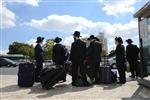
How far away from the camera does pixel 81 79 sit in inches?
608

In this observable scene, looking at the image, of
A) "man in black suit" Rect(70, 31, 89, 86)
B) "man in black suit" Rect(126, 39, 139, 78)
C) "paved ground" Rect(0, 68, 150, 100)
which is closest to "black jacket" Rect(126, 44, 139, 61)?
"man in black suit" Rect(126, 39, 139, 78)

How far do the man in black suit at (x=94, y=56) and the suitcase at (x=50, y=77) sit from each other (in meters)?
1.66

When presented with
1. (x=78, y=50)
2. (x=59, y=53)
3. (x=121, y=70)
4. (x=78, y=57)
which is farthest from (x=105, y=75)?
(x=59, y=53)

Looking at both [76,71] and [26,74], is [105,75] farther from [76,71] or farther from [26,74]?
[26,74]

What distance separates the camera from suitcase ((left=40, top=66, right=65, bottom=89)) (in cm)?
1432

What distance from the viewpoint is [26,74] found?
1560 cm

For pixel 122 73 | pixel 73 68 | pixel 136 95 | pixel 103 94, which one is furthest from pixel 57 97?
pixel 122 73

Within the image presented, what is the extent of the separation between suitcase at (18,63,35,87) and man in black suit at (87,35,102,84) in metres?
2.24

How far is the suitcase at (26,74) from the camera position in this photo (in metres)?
15.6

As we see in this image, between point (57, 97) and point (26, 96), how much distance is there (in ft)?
3.28

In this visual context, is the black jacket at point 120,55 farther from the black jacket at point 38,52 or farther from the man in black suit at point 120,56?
the black jacket at point 38,52

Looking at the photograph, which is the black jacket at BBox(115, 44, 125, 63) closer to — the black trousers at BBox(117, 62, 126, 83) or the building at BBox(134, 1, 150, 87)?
the black trousers at BBox(117, 62, 126, 83)

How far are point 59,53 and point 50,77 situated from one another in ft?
5.69

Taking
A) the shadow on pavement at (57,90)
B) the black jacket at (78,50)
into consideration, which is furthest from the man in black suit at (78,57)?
the shadow on pavement at (57,90)
